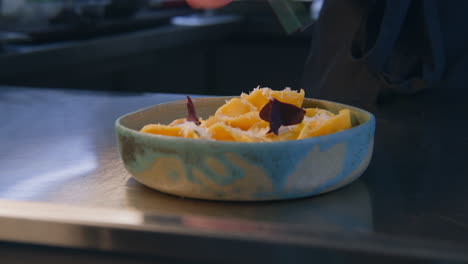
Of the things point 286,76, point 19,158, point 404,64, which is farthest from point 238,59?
point 19,158

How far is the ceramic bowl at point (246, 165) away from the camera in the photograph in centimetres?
76

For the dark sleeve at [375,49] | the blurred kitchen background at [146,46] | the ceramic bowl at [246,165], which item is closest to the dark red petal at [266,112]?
the ceramic bowl at [246,165]

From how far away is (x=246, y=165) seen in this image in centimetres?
76

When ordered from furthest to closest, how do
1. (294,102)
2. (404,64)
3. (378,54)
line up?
(404,64)
(378,54)
(294,102)

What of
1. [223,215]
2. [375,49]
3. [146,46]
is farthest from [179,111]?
[146,46]

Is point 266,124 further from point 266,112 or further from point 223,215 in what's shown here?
point 223,215

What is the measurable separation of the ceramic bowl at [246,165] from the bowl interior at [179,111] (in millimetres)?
94

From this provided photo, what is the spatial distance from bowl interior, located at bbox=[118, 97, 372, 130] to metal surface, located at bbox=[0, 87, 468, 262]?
8cm

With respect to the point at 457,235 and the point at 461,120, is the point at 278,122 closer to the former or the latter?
the point at 457,235

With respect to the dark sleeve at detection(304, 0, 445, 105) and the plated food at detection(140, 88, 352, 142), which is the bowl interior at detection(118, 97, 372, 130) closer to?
the plated food at detection(140, 88, 352, 142)

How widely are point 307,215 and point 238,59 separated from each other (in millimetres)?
3346

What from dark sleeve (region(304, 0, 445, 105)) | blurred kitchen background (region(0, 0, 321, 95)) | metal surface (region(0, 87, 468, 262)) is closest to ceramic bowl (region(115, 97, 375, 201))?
metal surface (region(0, 87, 468, 262))

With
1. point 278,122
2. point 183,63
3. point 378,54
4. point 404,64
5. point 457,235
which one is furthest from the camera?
point 183,63

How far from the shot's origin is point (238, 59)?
4055mm
